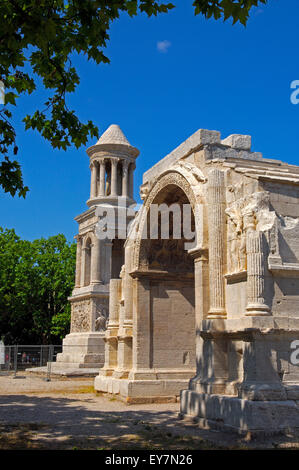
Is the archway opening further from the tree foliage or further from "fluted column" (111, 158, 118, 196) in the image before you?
"fluted column" (111, 158, 118, 196)

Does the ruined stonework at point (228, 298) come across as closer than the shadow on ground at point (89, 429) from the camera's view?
No

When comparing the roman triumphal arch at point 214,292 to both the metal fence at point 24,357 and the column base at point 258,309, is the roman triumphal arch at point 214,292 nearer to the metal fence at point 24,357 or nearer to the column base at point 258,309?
the column base at point 258,309

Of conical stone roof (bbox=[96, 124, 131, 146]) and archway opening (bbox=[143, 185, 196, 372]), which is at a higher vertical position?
conical stone roof (bbox=[96, 124, 131, 146])

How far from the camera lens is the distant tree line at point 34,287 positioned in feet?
111

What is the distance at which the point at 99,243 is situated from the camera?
26.4 m

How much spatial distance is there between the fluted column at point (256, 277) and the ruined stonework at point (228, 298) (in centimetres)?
2

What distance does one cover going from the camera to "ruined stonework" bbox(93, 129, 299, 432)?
8.70m

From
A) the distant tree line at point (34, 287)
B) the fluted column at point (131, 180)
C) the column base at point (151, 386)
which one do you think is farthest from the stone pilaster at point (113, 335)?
the distant tree line at point (34, 287)

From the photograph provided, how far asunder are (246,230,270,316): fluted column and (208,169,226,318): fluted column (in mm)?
1222

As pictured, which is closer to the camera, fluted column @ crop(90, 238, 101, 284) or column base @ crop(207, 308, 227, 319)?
column base @ crop(207, 308, 227, 319)

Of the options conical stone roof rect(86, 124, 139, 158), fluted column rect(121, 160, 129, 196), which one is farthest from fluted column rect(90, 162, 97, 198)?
fluted column rect(121, 160, 129, 196)

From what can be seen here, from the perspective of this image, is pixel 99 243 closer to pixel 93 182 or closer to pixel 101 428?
pixel 93 182

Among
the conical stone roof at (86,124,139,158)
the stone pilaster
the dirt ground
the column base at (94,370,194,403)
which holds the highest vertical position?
the conical stone roof at (86,124,139,158)

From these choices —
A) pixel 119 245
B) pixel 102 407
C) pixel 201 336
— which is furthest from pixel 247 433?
pixel 119 245
